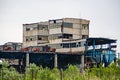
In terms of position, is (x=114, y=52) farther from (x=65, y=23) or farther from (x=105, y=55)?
(x=65, y=23)

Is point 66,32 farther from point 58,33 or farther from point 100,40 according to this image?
point 100,40

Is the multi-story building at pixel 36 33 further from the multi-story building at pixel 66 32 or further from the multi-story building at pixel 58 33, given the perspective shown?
the multi-story building at pixel 66 32

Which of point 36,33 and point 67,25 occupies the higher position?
point 67,25

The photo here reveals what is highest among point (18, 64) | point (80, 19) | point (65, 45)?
point (80, 19)

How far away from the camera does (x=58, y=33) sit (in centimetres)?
7169

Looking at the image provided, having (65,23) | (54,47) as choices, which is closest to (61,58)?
(54,47)

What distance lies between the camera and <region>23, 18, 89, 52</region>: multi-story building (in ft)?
224

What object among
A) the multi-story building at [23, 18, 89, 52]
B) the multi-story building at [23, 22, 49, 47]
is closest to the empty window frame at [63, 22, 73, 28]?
the multi-story building at [23, 18, 89, 52]

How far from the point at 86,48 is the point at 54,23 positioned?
1048 cm

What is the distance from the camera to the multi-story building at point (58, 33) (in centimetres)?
6826

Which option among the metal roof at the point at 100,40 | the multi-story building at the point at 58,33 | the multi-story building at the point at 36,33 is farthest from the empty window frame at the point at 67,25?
the metal roof at the point at 100,40

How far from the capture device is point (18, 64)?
77375 mm

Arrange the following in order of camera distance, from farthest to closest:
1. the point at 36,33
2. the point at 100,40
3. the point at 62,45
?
the point at 36,33 < the point at 62,45 < the point at 100,40

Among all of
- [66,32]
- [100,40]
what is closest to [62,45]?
[66,32]
